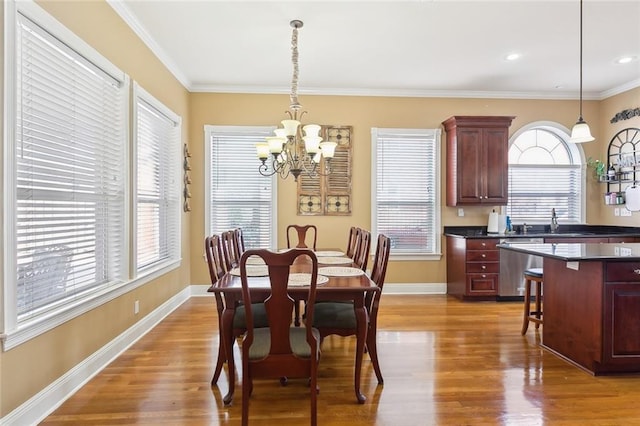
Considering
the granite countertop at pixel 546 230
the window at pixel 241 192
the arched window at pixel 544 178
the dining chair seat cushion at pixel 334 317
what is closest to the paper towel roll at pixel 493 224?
the granite countertop at pixel 546 230

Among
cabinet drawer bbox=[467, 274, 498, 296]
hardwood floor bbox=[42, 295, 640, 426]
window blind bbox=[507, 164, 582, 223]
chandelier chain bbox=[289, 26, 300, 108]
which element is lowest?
hardwood floor bbox=[42, 295, 640, 426]

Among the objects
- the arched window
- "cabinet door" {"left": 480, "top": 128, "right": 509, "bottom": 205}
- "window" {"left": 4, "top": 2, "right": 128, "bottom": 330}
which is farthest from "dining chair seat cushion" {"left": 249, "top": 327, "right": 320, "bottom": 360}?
the arched window

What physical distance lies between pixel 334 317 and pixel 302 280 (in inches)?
14.7

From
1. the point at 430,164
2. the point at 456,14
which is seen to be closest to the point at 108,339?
the point at 456,14

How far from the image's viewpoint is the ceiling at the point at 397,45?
316 centimetres

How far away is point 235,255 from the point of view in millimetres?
3555

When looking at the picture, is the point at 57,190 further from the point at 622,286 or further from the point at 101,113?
the point at 622,286

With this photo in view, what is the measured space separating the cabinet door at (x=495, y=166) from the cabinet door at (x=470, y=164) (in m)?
0.07

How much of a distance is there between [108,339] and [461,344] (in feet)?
9.75

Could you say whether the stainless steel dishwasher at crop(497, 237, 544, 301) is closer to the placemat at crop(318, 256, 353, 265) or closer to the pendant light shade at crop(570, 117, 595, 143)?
the pendant light shade at crop(570, 117, 595, 143)

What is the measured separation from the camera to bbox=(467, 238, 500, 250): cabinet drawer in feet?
15.7

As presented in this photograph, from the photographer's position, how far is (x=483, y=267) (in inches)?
190

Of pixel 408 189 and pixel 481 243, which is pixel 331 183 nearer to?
pixel 408 189

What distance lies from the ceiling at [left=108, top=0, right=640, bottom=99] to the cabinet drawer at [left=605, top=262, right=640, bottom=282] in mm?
2162
